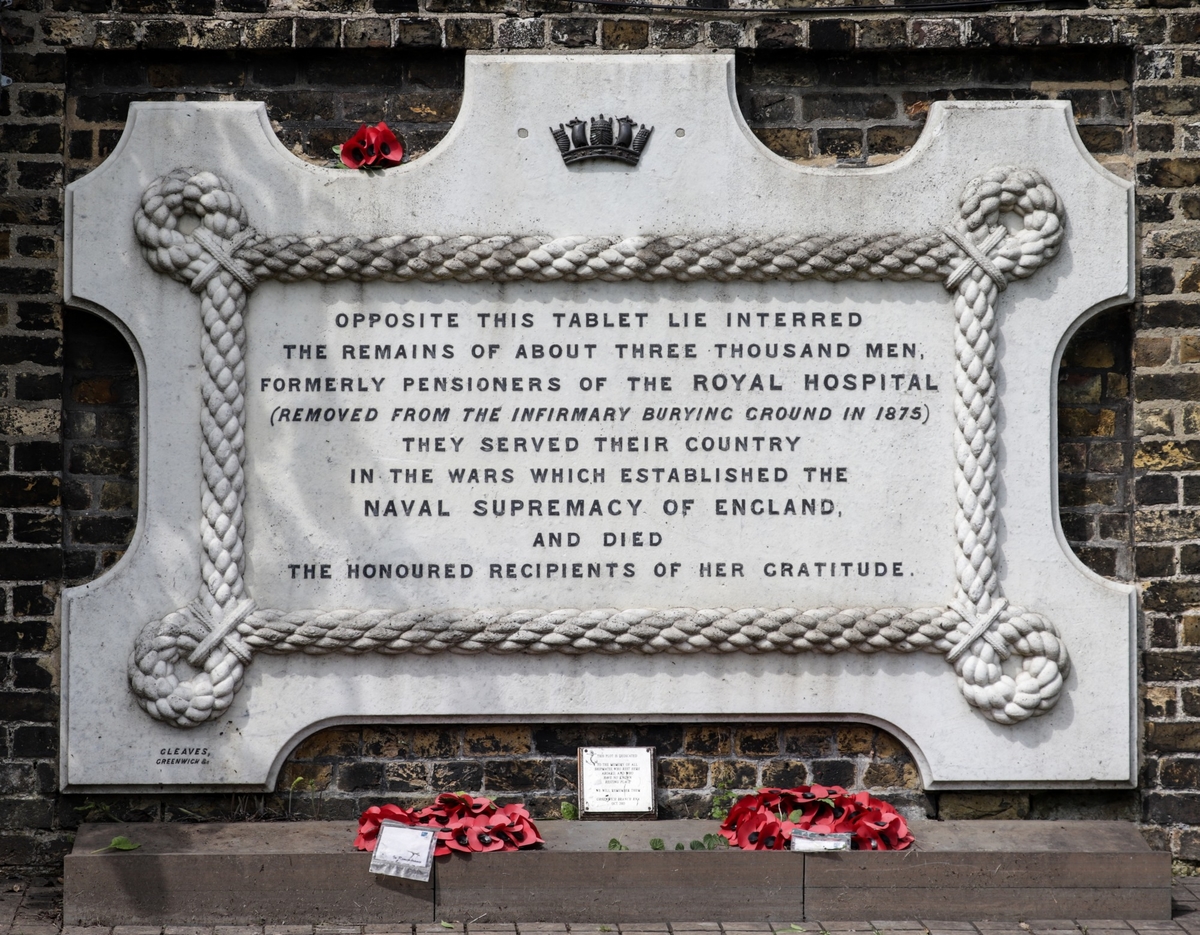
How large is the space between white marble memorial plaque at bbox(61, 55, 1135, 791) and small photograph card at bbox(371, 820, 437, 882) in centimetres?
50

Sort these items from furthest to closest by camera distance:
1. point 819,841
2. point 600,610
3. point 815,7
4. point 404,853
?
point 815,7, point 600,610, point 819,841, point 404,853

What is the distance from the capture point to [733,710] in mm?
4664

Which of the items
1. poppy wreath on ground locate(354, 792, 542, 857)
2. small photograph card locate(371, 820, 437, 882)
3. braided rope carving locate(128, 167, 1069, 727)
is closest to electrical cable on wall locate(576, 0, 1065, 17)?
braided rope carving locate(128, 167, 1069, 727)

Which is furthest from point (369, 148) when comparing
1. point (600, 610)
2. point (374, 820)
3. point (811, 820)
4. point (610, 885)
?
point (811, 820)

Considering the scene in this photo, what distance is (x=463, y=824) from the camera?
Result: 14.2 feet

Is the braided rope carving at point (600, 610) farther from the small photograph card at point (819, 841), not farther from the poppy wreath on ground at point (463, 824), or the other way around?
the small photograph card at point (819, 841)

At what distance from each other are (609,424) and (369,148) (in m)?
1.27

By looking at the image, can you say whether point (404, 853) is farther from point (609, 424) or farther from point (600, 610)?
point (609, 424)

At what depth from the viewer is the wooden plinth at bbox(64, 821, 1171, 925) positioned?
4.23 m

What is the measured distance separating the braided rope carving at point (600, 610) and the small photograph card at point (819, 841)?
0.63 metres

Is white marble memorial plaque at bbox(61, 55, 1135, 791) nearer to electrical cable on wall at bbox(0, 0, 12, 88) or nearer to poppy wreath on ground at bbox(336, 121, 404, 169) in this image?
poppy wreath on ground at bbox(336, 121, 404, 169)

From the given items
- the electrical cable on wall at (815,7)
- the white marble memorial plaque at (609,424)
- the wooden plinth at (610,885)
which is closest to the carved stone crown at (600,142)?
the white marble memorial plaque at (609,424)

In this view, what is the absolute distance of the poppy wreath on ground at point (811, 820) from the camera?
436 cm

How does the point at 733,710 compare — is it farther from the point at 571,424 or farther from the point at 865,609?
the point at 571,424
